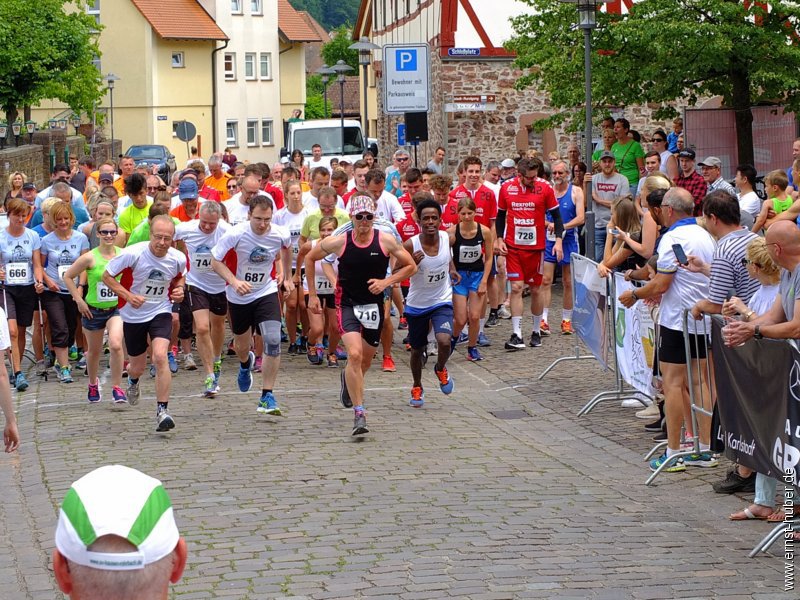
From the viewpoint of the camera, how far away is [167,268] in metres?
11.8

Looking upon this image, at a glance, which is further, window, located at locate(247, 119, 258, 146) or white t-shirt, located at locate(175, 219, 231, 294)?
window, located at locate(247, 119, 258, 146)

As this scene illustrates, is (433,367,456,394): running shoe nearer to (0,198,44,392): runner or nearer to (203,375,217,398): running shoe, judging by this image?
(203,375,217,398): running shoe

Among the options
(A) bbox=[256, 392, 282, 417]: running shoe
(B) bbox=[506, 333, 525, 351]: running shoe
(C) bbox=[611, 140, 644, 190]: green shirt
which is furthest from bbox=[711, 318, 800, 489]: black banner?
(C) bbox=[611, 140, 644, 190]: green shirt

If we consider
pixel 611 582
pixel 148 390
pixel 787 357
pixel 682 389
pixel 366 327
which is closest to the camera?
pixel 611 582

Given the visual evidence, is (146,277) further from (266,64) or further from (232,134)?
(266,64)

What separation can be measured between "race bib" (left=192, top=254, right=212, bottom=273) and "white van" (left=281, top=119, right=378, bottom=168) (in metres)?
24.2

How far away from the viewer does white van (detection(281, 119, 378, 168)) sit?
123ft

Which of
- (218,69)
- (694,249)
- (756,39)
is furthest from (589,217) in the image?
(218,69)

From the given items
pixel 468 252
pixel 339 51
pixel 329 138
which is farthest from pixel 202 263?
pixel 339 51

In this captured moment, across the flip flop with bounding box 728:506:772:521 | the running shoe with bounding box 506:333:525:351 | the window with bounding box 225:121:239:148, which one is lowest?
the flip flop with bounding box 728:506:772:521

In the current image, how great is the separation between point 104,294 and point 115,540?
10236 mm

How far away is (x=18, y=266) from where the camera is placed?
14508 millimetres

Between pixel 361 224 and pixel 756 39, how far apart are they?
12.0 m

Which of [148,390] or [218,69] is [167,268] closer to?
[148,390]
